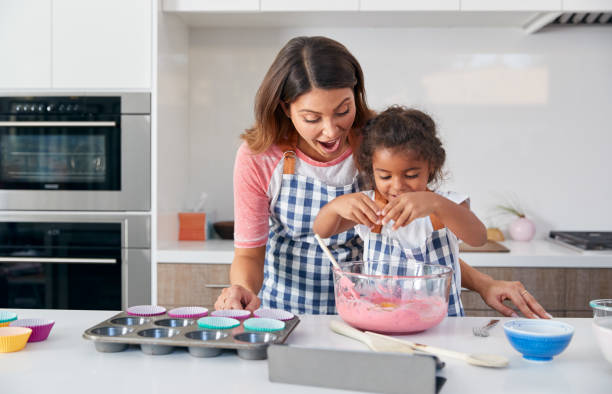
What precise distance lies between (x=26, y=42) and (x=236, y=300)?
1.90 meters

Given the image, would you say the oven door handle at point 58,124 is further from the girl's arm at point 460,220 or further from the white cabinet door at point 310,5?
the girl's arm at point 460,220

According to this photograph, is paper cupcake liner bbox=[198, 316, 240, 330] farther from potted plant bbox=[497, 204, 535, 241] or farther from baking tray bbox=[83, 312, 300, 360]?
potted plant bbox=[497, 204, 535, 241]

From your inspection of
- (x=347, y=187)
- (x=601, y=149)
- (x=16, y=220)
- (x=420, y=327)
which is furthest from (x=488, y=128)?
(x=16, y=220)

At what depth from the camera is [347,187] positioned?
159 cm

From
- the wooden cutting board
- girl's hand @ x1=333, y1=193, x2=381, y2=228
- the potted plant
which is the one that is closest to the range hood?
the potted plant

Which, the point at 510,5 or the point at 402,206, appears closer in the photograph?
the point at 402,206

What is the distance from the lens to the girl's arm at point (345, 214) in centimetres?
124

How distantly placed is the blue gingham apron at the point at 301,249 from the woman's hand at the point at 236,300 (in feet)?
1.16

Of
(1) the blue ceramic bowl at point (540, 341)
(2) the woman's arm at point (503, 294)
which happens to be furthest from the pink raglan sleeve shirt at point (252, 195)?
(1) the blue ceramic bowl at point (540, 341)

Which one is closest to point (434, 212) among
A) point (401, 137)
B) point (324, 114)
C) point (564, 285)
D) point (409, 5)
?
point (401, 137)

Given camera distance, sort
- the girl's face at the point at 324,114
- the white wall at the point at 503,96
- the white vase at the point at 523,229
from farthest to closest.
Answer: the white wall at the point at 503,96, the white vase at the point at 523,229, the girl's face at the point at 324,114

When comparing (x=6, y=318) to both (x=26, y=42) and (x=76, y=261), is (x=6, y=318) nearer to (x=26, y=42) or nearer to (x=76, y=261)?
(x=76, y=261)

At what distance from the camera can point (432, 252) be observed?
5.07 ft

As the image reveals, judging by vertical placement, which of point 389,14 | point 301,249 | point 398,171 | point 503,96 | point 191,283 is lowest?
point 191,283
